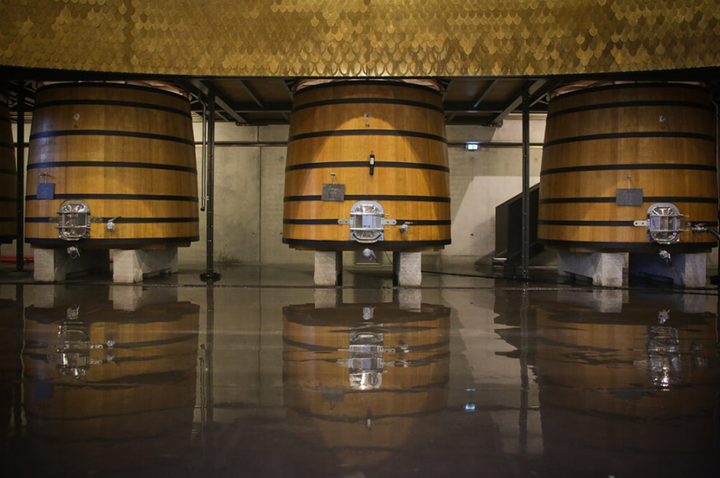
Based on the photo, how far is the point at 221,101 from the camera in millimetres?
8586

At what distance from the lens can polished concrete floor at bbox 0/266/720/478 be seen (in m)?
2.12

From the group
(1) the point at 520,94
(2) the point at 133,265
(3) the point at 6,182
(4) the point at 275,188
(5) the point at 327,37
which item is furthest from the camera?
(4) the point at 275,188

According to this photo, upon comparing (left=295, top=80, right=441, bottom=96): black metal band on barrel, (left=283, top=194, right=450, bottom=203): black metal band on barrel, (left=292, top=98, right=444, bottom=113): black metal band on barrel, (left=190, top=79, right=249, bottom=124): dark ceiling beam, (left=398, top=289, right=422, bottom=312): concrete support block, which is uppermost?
(left=190, top=79, right=249, bottom=124): dark ceiling beam

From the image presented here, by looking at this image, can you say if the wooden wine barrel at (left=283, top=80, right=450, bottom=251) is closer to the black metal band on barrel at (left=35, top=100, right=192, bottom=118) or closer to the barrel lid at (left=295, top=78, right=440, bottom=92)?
the barrel lid at (left=295, top=78, right=440, bottom=92)

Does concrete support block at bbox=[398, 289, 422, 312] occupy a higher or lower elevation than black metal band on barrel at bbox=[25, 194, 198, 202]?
lower

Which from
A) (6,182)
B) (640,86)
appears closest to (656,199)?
(640,86)

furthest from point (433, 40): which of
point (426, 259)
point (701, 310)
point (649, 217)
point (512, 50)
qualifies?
point (426, 259)

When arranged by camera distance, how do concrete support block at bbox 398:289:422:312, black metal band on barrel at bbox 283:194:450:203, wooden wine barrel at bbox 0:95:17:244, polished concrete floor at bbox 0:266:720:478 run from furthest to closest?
1. wooden wine barrel at bbox 0:95:17:244
2. black metal band on barrel at bbox 283:194:450:203
3. concrete support block at bbox 398:289:422:312
4. polished concrete floor at bbox 0:266:720:478

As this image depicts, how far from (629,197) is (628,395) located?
A: 4.59 metres

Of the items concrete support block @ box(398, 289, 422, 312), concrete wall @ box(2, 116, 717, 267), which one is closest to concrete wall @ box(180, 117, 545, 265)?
concrete wall @ box(2, 116, 717, 267)

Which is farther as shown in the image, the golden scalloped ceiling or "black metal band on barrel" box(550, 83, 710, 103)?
"black metal band on barrel" box(550, 83, 710, 103)

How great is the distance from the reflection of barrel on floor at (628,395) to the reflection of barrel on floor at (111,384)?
167cm

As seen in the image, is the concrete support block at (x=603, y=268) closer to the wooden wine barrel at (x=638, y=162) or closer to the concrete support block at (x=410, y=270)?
the wooden wine barrel at (x=638, y=162)

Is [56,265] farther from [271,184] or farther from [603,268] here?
[603,268]
